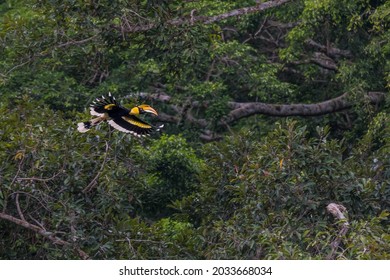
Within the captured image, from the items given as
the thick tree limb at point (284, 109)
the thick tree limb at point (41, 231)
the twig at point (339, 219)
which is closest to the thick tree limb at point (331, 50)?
the thick tree limb at point (284, 109)

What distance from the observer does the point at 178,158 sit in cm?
1234

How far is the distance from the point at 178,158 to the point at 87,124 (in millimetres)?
3026

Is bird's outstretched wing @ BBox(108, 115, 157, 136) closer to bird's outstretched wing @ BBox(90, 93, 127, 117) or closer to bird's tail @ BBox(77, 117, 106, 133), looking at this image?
bird's outstretched wing @ BBox(90, 93, 127, 117)

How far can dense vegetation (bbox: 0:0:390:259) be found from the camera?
28.8 feet

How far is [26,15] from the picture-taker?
13812 millimetres

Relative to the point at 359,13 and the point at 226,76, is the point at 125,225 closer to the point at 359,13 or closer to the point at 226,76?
A: the point at 359,13

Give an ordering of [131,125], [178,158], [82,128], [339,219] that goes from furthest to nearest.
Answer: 1. [178,158]
2. [82,128]
3. [131,125]
4. [339,219]

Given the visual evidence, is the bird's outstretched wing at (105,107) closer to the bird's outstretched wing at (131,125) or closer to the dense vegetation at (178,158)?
the bird's outstretched wing at (131,125)

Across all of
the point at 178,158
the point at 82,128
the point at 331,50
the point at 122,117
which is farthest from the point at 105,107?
the point at 331,50

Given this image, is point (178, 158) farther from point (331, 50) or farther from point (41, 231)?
point (41, 231)

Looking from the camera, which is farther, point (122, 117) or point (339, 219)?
point (122, 117)

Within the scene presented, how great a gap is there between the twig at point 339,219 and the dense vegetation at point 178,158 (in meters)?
0.02

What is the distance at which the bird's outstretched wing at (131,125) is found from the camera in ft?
29.7

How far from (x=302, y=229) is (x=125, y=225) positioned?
1456mm
